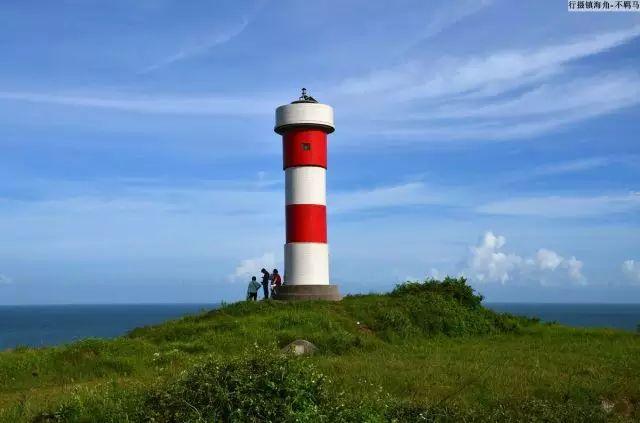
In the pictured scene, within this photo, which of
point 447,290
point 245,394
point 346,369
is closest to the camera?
point 245,394

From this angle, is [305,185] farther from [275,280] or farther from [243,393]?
[243,393]

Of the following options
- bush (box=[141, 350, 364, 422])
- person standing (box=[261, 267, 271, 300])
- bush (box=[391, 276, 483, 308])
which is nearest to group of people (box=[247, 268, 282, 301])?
person standing (box=[261, 267, 271, 300])

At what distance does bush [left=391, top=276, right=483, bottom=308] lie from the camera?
26.7 metres

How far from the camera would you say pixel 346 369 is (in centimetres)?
1461

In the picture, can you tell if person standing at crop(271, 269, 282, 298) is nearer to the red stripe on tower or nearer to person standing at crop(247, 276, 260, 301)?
person standing at crop(247, 276, 260, 301)

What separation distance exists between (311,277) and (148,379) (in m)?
13.5

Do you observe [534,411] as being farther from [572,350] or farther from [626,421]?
[572,350]

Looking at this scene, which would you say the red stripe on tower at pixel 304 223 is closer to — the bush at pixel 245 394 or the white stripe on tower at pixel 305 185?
the white stripe on tower at pixel 305 185

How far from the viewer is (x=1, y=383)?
16.3 meters

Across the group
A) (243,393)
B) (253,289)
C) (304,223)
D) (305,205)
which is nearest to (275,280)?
(253,289)

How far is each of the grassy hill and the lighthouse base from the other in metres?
0.71

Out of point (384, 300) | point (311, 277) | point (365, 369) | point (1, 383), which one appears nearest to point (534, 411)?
point (365, 369)

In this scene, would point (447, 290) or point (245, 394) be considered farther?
point (447, 290)

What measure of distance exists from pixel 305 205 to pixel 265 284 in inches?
200
